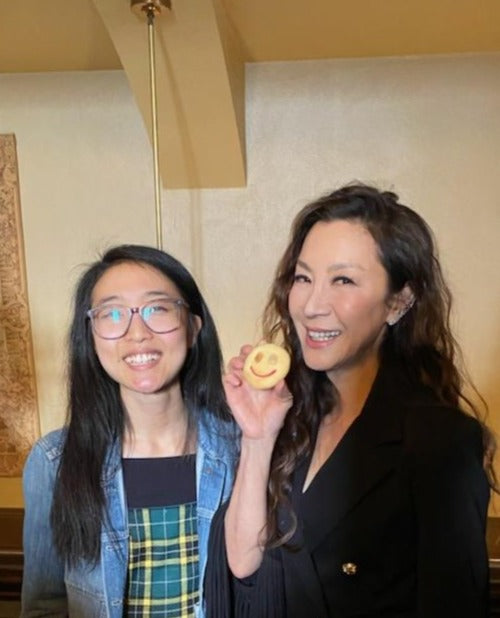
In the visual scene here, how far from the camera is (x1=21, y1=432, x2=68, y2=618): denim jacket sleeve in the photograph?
1178 mm

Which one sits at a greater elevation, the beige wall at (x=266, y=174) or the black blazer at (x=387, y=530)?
the beige wall at (x=266, y=174)

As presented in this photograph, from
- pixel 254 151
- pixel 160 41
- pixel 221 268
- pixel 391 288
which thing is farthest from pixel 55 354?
pixel 391 288

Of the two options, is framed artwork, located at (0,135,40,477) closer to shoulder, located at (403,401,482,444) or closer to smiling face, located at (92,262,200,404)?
smiling face, located at (92,262,200,404)

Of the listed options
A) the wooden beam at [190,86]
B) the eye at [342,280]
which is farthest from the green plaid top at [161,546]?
the wooden beam at [190,86]

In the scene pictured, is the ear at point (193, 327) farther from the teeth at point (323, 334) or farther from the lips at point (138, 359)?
the teeth at point (323, 334)

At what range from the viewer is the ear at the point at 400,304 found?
104cm

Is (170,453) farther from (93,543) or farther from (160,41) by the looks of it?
(160,41)

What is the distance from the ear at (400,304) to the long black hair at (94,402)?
0.42m

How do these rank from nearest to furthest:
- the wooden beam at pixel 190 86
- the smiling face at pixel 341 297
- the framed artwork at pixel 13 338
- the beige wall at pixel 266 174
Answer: the smiling face at pixel 341 297, the wooden beam at pixel 190 86, the beige wall at pixel 266 174, the framed artwork at pixel 13 338

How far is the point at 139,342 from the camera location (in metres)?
1.11

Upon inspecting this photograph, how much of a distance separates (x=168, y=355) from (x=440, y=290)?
0.52 m

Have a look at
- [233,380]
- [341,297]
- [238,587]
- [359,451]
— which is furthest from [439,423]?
[238,587]

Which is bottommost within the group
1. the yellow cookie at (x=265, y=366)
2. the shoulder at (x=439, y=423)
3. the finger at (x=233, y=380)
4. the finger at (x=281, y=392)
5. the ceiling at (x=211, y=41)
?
the shoulder at (x=439, y=423)

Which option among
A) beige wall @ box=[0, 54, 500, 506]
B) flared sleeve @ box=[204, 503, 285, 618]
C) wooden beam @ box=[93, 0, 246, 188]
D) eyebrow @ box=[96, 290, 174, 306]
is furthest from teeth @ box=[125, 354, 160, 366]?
beige wall @ box=[0, 54, 500, 506]
